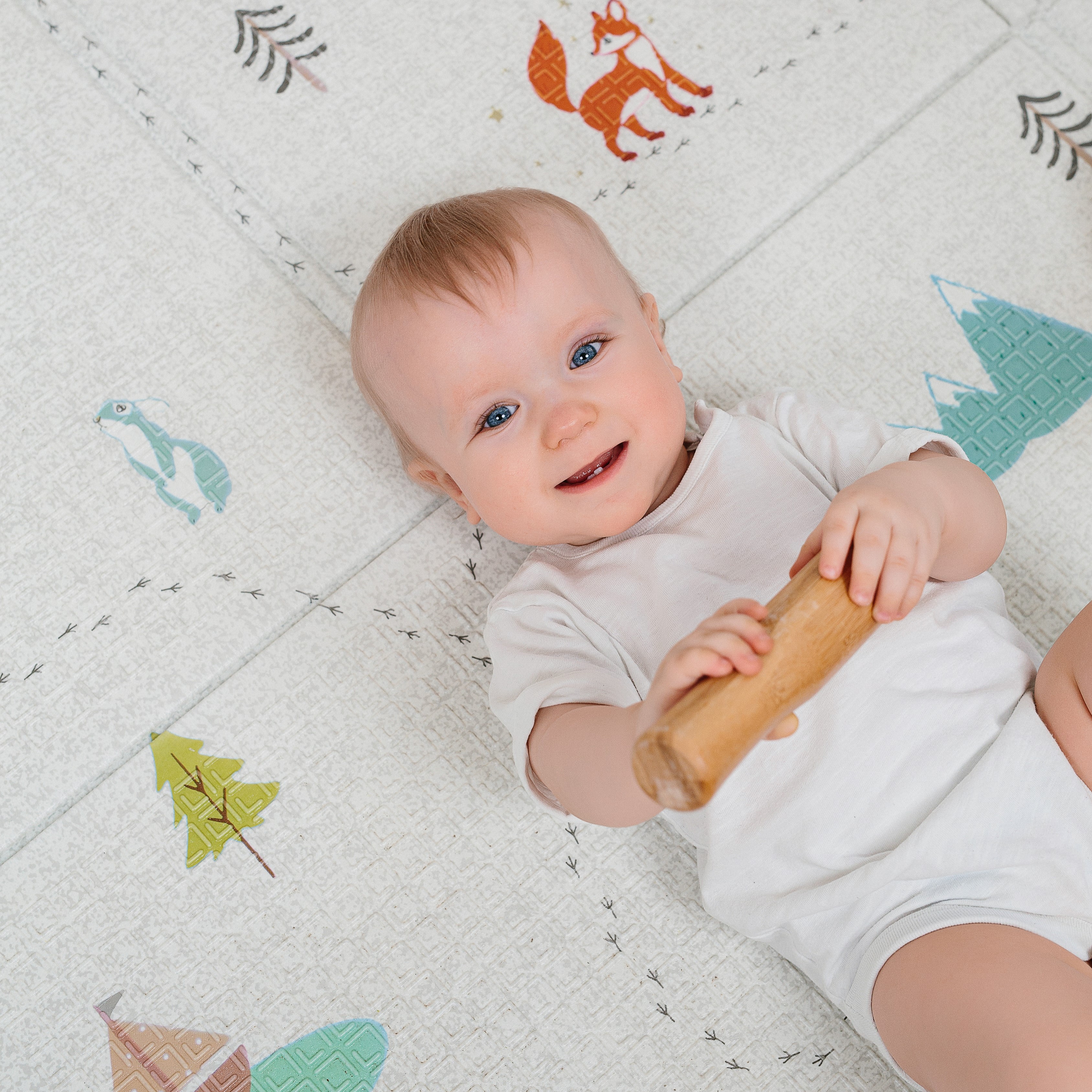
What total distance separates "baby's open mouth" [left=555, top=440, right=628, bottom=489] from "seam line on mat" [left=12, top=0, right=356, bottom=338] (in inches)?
9.9

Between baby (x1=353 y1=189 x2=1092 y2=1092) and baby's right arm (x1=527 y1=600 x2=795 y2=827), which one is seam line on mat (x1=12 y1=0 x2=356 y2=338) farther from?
baby's right arm (x1=527 y1=600 x2=795 y2=827)

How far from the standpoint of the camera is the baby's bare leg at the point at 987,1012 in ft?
1.66

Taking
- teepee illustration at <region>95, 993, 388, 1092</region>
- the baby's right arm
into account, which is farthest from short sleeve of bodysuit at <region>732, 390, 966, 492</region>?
teepee illustration at <region>95, 993, 388, 1092</region>

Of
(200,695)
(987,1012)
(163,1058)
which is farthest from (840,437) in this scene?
(163,1058)

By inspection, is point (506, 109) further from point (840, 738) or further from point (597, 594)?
point (840, 738)

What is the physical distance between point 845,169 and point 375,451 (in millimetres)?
443

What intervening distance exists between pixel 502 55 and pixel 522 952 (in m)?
0.70

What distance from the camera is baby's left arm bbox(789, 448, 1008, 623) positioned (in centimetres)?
49

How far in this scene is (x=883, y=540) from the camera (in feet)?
1.67

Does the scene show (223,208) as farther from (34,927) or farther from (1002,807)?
(1002,807)

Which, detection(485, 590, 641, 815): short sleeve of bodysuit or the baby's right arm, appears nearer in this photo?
the baby's right arm

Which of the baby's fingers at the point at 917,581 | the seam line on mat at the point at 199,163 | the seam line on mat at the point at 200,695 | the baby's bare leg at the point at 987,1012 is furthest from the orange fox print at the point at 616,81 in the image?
the baby's bare leg at the point at 987,1012

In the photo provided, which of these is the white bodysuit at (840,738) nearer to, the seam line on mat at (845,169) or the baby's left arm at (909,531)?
the baby's left arm at (909,531)

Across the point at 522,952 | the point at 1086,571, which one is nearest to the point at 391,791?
the point at 522,952
